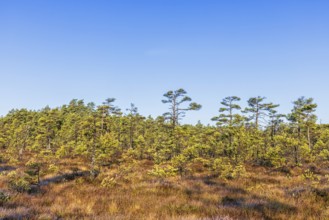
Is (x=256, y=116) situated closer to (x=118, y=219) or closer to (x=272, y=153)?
(x=272, y=153)

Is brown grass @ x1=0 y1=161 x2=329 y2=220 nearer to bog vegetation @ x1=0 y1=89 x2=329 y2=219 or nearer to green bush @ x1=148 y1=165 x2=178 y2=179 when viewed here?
bog vegetation @ x1=0 y1=89 x2=329 y2=219

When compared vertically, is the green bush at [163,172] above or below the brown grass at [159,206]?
above

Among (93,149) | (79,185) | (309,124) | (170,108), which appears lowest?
(79,185)

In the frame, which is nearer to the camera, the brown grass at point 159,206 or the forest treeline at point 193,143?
the brown grass at point 159,206

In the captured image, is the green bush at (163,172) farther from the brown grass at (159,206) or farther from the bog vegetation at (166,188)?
the brown grass at (159,206)

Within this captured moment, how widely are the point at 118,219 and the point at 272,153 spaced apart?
16.6 metres

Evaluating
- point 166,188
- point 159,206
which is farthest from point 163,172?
point 159,206

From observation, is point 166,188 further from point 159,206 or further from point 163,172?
point 159,206

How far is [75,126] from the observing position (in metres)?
35.6

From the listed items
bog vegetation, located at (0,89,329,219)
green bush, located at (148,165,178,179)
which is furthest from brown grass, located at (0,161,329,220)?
green bush, located at (148,165,178,179)

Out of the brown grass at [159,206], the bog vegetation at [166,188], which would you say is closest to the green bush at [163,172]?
the bog vegetation at [166,188]

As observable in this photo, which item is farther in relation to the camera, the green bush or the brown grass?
the green bush

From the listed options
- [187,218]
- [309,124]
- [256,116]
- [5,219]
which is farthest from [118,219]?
[256,116]

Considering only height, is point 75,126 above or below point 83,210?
above
